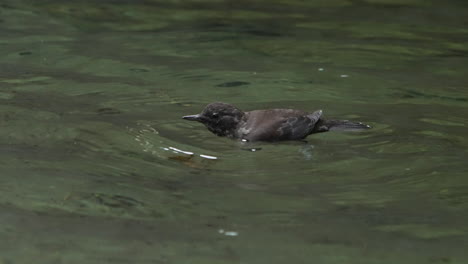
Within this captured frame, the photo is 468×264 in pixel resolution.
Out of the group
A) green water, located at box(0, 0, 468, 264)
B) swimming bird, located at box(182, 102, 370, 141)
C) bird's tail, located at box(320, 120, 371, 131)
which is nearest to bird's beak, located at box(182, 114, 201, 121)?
swimming bird, located at box(182, 102, 370, 141)

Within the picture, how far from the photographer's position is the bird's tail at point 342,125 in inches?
358

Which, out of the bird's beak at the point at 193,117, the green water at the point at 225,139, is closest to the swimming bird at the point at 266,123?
the bird's beak at the point at 193,117

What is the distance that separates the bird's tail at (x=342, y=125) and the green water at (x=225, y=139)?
86mm

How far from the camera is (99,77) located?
1132 centimetres

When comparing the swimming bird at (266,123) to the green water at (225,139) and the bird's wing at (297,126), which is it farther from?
the green water at (225,139)

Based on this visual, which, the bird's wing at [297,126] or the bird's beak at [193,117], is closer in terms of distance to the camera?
the bird's wing at [297,126]

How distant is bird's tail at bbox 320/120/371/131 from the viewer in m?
9.09

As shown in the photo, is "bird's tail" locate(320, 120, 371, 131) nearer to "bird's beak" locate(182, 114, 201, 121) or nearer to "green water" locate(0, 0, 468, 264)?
"green water" locate(0, 0, 468, 264)

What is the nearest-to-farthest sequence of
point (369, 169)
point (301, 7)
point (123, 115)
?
point (369, 169) < point (123, 115) < point (301, 7)

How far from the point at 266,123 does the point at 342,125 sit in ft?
2.47

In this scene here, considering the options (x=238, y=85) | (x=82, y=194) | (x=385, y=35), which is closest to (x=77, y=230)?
(x=82, y=194)

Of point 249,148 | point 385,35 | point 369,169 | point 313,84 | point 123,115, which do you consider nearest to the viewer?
point 369,169

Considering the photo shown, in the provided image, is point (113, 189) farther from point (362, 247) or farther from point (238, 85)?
point (238, 85)

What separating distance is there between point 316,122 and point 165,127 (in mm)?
1488
